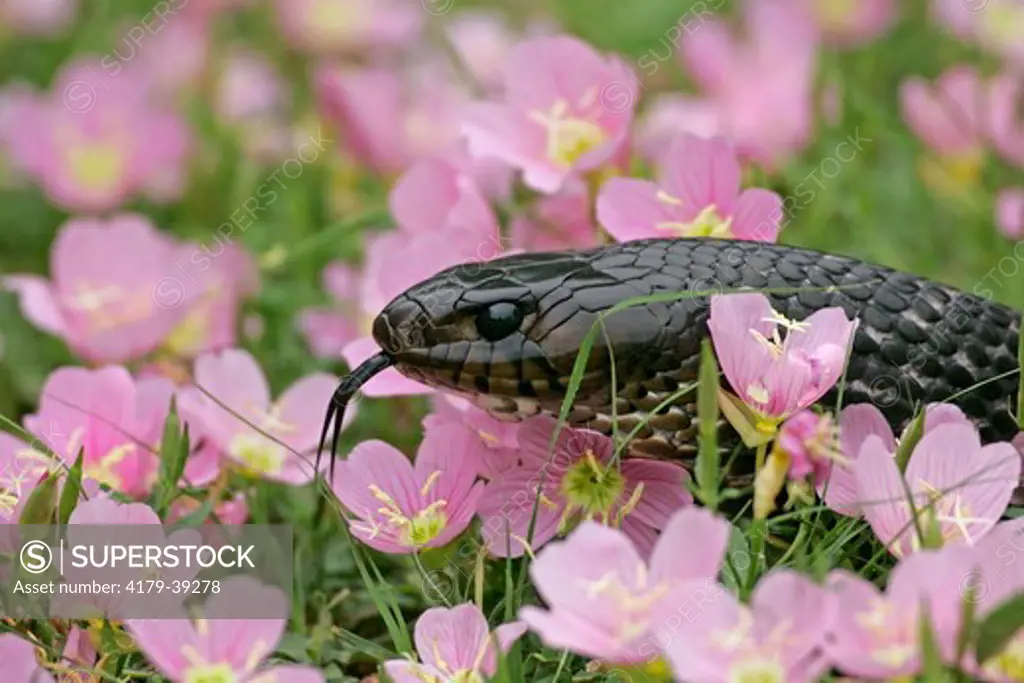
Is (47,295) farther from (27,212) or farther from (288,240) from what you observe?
(27,212)

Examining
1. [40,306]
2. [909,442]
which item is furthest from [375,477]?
[40,306]

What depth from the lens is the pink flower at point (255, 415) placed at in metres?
1.67

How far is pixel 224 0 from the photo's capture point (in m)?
3.77

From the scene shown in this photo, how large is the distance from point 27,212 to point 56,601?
1.77m

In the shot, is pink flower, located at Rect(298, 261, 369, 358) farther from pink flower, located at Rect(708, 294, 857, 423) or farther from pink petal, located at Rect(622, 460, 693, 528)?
pink flower, located at Rect(708, 294, 857, 423)

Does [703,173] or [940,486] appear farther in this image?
[703,173]

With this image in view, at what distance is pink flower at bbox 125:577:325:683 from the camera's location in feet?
3.94

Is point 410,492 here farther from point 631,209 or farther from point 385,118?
point 385,118

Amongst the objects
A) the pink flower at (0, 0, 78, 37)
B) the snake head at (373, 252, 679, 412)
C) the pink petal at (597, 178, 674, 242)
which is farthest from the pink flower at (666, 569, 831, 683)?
the pink flower at (0, 0, 78, 37)

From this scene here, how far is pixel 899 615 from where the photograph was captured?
3.57 feet

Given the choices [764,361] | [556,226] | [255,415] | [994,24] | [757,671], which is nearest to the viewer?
[757,671]

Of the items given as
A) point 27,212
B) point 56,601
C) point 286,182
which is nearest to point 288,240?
point 286,182

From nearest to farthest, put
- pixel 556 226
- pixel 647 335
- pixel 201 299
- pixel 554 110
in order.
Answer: pixel 647 335
pixel 554 110
pixel 556 226
pixel 201 299

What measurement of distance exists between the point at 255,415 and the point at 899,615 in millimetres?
873
